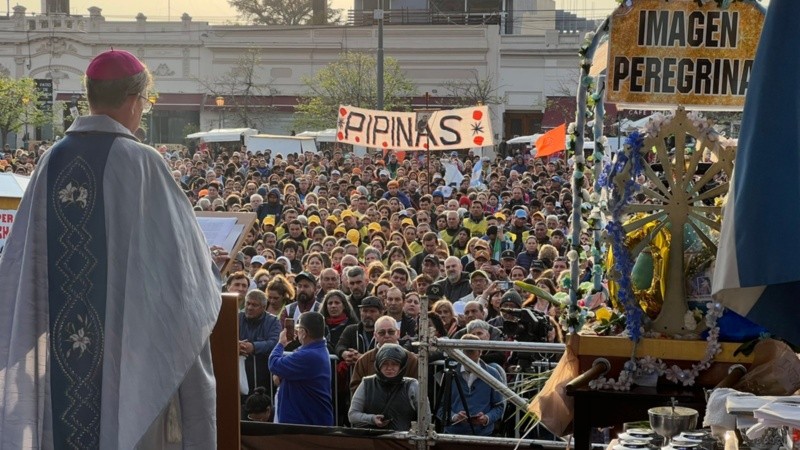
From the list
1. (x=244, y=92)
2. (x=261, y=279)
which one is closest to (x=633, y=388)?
(x=261, y=279)

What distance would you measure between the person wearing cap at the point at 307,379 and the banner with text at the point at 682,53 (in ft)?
11.4

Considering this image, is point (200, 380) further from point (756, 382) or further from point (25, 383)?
point (756, 382)

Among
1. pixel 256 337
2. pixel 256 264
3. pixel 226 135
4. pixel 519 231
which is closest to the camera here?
pixel 256 337

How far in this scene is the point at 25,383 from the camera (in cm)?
452

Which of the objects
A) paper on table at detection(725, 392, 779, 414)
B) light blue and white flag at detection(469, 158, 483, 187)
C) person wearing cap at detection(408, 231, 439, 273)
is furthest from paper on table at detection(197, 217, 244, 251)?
light blue and white flag at detection(469, 158, 483, 187)

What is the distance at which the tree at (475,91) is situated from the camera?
54125 mm

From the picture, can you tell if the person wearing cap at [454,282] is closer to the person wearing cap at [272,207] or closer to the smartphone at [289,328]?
the smartphone at [289,328]

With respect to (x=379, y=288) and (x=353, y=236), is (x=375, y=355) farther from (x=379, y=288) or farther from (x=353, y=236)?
(x=353, y=236)

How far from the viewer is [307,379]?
8.88 metres

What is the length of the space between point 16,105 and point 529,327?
42.2 metres

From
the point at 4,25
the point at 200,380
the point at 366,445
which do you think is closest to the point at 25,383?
the point at 200,380

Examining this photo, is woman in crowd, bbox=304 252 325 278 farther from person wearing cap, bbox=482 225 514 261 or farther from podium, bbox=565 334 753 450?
podium, bbox=565 334 753 450

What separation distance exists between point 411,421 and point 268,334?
77.6 inches

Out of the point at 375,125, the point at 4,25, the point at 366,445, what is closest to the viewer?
the point at 366,445
